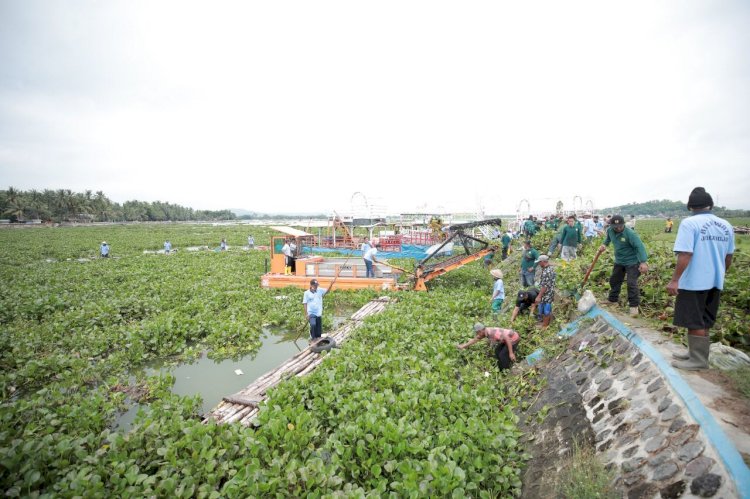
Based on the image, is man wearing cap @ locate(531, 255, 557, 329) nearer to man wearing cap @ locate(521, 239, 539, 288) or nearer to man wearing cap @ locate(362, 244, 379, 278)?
man wearing cap @ locate(521, 239, 539, 288)

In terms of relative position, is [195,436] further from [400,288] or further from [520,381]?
[400,288]

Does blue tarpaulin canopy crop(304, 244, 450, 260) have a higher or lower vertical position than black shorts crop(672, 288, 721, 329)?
lower

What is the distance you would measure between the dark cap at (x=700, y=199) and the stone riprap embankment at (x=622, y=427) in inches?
69.3

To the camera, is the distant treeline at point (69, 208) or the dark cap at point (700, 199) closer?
the dark cap at point (700, 199)

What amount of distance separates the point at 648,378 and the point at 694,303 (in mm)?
918

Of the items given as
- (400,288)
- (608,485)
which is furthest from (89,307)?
(608,485)

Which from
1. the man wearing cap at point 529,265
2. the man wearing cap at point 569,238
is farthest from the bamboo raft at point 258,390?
the man wearing cap at point 569,238

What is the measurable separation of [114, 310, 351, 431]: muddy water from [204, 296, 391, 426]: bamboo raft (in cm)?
74

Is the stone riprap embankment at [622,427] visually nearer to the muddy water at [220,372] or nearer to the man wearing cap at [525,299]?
the man wearing cap at [525,299]

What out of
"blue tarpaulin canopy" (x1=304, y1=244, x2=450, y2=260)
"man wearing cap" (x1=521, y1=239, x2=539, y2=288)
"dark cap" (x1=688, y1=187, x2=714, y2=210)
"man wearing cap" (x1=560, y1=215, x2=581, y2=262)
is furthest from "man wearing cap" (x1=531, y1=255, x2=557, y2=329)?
"blue tarpaulin canopy" (x1=304, y1=244, x2=450, y2=260)

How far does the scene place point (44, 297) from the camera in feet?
35.9

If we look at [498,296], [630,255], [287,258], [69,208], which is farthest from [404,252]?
[69,208]

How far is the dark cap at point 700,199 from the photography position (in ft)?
11.0

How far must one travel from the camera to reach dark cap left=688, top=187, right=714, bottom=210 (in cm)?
336
